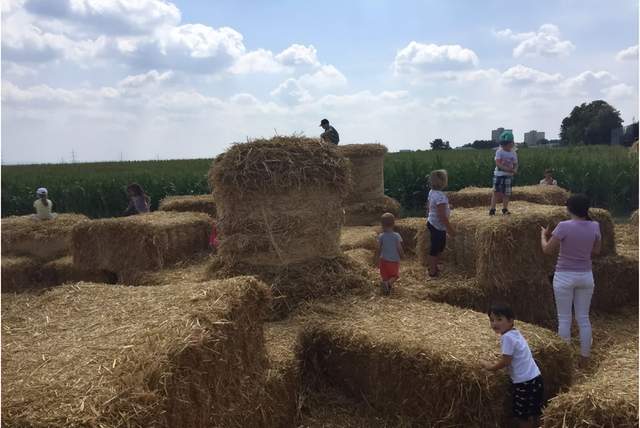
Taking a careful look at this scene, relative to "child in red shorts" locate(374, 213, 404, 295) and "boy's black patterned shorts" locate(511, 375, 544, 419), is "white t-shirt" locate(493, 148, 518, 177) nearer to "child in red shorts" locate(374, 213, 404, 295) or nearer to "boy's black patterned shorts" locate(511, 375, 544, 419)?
"child in red shorts" locate(374, 213, 404, 295)

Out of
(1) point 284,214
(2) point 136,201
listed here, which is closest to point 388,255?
(1) point 284,214

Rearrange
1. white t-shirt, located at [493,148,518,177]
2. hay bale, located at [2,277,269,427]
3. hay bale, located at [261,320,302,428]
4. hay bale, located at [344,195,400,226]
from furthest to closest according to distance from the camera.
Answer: hay bale, located at [344,195,400,226], white t-shirt, located at [493,148,518,177], hay bale, located at [261,320,302,428], hay bale, located at [2,277,269,427]

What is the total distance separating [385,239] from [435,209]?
110 centimetres

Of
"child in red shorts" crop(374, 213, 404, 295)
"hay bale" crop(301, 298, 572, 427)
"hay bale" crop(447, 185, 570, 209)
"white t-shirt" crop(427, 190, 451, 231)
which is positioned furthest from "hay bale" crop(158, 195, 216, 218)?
"hay bale" crop(301, 298, 572, 427)

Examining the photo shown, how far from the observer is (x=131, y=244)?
803cm

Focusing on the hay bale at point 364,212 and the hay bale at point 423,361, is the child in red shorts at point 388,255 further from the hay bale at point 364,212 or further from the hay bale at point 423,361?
the hay bale at point 364,212

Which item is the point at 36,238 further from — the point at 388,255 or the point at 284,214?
the point at 388,255

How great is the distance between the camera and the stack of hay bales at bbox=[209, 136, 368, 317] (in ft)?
19.3

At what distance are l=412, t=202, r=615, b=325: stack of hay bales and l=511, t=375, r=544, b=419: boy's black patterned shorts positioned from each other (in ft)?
8.30

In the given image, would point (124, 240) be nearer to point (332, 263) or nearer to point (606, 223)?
point (332, 263)

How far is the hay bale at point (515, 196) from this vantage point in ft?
30.8

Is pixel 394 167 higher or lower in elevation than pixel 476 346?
higher

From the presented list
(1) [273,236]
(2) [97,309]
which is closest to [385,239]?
(1) [273,236]

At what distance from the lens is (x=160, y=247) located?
800 centimetres
